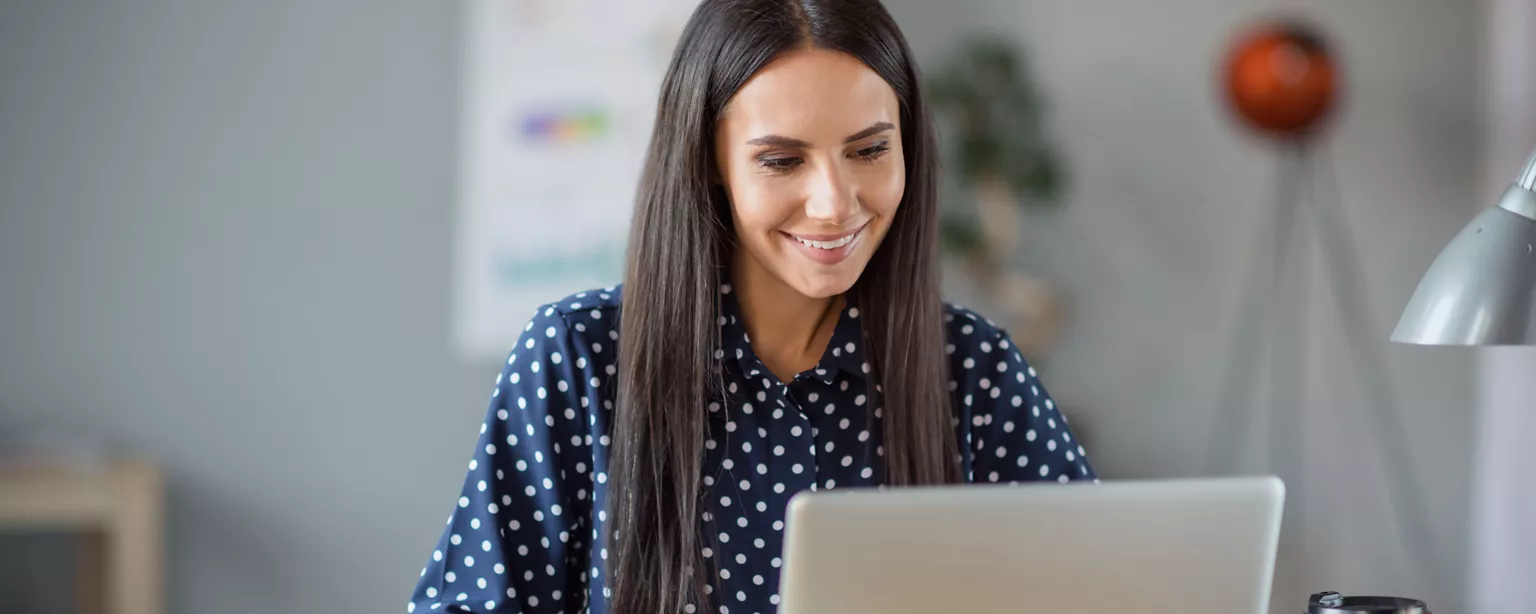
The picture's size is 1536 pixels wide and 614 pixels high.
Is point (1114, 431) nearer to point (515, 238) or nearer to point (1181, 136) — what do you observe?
point (1181, 136)

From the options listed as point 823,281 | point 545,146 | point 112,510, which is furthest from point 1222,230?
point 112,510

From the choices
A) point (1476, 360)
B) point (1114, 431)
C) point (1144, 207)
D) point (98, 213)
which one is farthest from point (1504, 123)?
point (98, 213)

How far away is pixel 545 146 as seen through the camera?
10.2ft

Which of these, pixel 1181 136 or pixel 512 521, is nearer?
pixel 512 521

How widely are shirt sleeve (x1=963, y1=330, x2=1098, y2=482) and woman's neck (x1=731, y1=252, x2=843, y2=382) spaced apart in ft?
0.61

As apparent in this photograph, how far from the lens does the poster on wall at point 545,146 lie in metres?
3.07

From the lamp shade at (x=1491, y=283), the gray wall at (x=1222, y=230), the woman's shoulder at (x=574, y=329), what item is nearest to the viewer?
the lamp shade at (x=1491, y=283)

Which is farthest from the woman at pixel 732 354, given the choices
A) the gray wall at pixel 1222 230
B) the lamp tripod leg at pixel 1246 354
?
the lamp tripod leg at pixel 1246 354

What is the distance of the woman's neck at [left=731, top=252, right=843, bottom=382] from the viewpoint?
1471 mm

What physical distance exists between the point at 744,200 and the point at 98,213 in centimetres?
202

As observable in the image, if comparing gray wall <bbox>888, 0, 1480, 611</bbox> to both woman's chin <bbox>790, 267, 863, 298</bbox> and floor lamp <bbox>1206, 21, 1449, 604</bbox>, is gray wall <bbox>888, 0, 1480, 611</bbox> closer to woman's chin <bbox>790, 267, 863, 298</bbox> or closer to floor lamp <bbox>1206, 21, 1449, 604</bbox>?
floor lamp <bbox>1206, 21, 1449, 604</bbox>

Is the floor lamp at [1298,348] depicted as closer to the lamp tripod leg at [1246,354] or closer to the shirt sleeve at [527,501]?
the lamp tripod leg at [1246,354]

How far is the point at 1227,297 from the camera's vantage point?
3.33m

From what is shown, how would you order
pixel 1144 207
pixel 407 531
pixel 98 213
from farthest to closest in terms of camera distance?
pixel 1144 207 → pixel 407 531 → pixel 98 213
